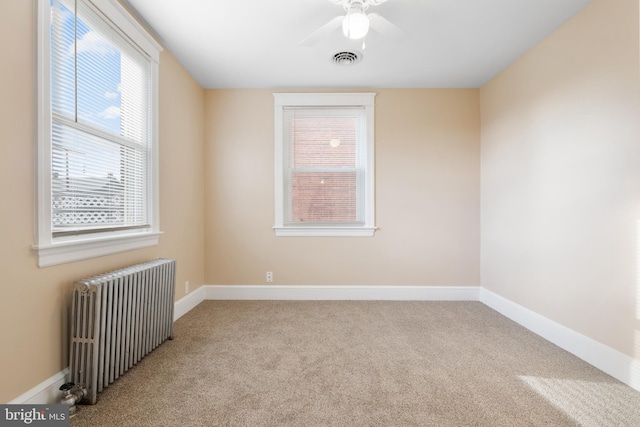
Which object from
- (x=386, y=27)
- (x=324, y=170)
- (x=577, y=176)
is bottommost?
(x=577, y=176)

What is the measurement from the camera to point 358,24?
1.77 m

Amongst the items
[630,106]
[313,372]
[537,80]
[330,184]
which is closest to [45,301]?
[313,372]

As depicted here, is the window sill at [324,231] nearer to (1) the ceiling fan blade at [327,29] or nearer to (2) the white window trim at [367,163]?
(2) the white window trim at [367,163]

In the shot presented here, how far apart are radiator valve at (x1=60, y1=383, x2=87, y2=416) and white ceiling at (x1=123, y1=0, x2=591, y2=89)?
101 inches

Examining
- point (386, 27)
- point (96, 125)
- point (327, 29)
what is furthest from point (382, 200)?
point (96, 125)

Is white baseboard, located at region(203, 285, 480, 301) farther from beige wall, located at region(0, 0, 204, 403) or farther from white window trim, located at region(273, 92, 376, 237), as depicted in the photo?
beige wall, located at region(0, 0, 204, 403)

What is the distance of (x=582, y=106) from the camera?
7.04ft

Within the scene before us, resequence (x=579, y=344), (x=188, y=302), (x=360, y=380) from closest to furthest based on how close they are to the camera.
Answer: (x=360, y=380)
(x=579, y=344)
(x=188, y=302)

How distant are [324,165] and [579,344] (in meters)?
2.89

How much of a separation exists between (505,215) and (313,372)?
258cm

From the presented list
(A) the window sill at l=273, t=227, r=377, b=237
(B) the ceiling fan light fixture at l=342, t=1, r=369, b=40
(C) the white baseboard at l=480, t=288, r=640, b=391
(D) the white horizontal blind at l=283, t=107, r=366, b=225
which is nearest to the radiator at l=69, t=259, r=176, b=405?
(A) the window sill at l=273, t=227, r=377, b=237

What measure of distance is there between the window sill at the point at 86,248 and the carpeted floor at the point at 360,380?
83cm

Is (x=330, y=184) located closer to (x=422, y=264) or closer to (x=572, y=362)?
(x=422, y=264)

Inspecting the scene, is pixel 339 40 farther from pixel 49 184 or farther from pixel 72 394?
pixel 72 394
